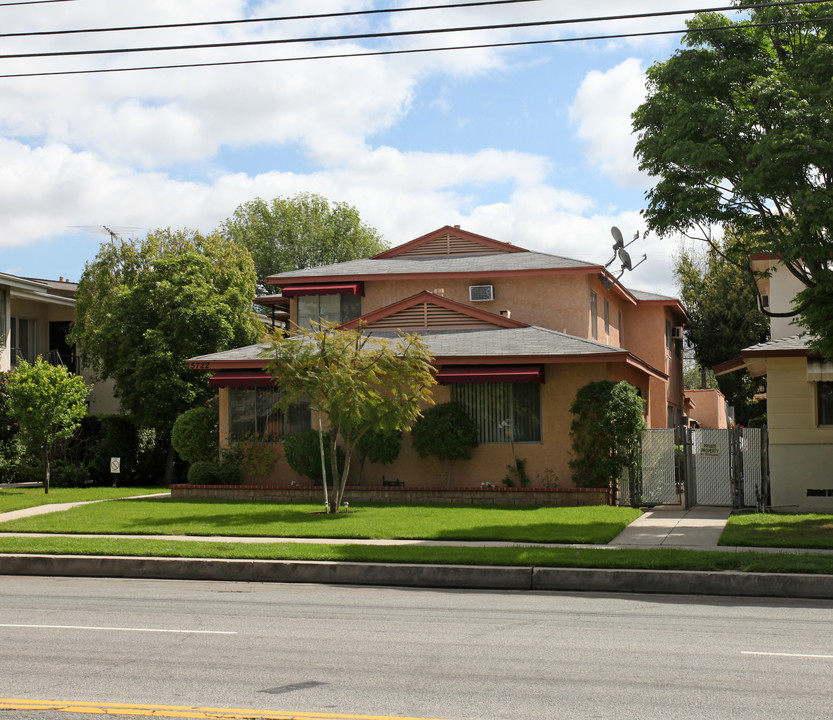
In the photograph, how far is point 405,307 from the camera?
87.0 feet

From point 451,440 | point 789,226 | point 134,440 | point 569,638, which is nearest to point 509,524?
point 451,440

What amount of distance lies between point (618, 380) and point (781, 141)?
29.9 feet

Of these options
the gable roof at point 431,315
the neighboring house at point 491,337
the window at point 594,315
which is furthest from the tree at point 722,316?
the gable roof at point 431,315

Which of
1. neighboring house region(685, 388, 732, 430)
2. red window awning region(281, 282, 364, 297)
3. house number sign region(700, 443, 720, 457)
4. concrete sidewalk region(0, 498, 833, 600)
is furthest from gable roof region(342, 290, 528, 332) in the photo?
neighboring house region(685, 388, 732, 430)

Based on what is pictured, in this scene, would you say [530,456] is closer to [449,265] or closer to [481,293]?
[481,293]

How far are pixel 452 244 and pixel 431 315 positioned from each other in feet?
19.5

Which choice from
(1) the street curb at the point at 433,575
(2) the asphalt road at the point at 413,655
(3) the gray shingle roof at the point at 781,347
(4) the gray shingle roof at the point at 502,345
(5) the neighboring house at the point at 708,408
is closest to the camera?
(2) the asphalt road at the point at 413,655

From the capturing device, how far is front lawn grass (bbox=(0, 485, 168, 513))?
21438 millimetres

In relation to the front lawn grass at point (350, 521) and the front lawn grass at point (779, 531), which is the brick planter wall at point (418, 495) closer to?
the front lawn grass at point (350, 521)

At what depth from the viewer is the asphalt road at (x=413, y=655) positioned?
6484mm

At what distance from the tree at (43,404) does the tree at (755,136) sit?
16376 mm

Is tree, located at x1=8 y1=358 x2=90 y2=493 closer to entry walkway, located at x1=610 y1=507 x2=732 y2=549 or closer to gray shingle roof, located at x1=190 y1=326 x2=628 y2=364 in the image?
gray shingle roof, located at x1=190 y1=326 x2=628 y2=364

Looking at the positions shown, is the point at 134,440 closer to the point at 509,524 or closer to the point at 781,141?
the point at 509,524

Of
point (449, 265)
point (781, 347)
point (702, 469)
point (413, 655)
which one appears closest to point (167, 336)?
point (449, 265)
